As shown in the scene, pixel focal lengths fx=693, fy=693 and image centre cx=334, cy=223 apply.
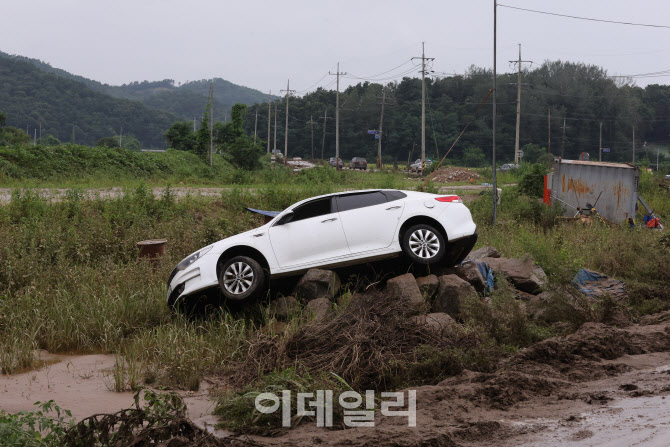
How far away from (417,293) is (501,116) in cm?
8096

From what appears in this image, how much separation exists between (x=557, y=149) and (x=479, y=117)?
10.9m

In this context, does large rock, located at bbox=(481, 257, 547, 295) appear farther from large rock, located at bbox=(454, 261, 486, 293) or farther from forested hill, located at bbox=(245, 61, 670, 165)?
forested hill, located at bbox=(245, 61, 670, 165)

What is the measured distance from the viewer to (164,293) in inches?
504

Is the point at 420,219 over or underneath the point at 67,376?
over

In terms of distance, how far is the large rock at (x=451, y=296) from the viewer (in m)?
11.0

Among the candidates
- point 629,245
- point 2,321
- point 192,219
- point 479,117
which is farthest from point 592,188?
point 479,117

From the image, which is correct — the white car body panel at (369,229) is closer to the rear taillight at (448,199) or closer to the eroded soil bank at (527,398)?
the rear taillight at (448,199)

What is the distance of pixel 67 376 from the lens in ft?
31.6

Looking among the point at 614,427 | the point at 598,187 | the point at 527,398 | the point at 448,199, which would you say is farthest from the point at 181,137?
the point at 614,427

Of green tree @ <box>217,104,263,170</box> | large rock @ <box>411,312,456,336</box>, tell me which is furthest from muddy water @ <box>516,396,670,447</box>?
green tree @ <box>217,104,263,170</box>

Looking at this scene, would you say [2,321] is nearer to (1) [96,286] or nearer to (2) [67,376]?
(1) [96,286]

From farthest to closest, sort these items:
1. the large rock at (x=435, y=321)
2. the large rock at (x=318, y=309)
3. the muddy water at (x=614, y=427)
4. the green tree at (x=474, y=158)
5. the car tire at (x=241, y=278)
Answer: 1. the green tree at (x=474, y=158)
2. the car tire at (x=241, y=278)
3. the large rock at (x=318, y=309)
4. the large rock at (x=435, y=321)
5. the muddy water at (x=614, y=427)

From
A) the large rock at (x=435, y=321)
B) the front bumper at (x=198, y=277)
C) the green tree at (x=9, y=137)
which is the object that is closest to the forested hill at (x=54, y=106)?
the green tree at (x=9, y=137)

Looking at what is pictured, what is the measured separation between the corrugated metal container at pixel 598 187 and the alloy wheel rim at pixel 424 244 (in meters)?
13.7
